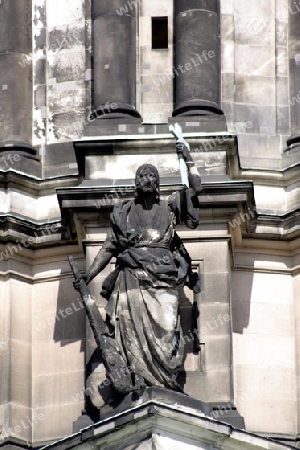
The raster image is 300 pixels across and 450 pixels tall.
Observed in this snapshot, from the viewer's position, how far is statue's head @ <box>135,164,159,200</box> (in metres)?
34.3

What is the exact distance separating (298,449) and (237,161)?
4054mm

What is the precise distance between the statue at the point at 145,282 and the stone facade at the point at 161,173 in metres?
0.73

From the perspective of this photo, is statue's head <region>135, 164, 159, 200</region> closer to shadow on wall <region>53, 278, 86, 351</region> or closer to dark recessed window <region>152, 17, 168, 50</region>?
shadow on wall <region>53, 278, 86, 351</region>

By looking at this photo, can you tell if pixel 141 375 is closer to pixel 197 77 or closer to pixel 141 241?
pixel 141 241

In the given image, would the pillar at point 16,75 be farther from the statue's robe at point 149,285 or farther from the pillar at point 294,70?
the pillar at point 294,70

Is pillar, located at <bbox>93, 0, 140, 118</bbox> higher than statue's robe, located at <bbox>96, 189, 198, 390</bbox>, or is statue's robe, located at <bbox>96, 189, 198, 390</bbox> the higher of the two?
pillar, located at <bbox>93, 0, 140, 118</bbox>

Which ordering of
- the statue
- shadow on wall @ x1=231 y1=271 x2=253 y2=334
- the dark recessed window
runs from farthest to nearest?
the dark recessed window
shadow on wall @ x1=231 y1=271 x2=253 y2=334
the statue

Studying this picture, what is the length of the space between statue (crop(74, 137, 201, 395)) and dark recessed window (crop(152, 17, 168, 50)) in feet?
10.4

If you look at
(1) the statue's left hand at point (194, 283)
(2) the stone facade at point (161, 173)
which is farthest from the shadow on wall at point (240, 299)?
(1) the statue's left hand at point (194, 283)

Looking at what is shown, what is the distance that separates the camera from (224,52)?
122ft

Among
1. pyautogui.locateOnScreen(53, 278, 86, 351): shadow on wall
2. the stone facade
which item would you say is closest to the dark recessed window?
the stone facade

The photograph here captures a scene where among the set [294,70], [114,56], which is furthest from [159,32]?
[294,70]

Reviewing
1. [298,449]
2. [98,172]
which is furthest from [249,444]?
[98,172]

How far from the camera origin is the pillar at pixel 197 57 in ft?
119
